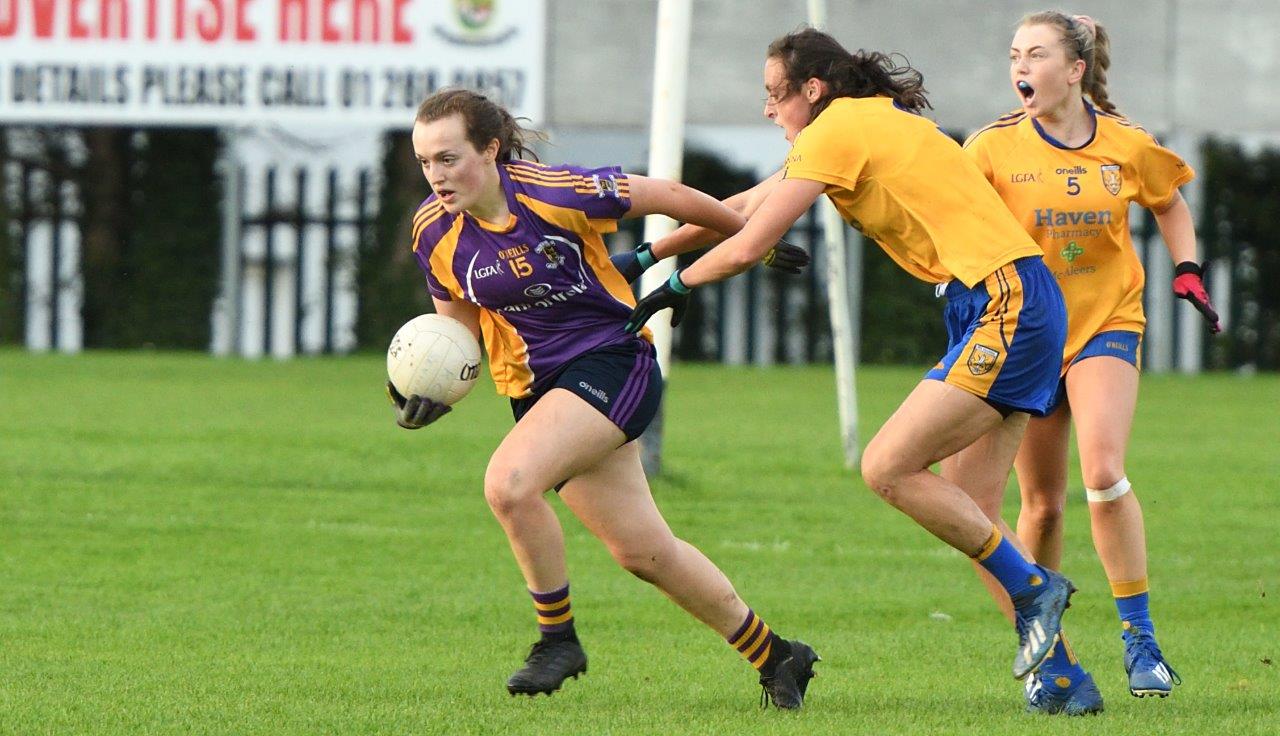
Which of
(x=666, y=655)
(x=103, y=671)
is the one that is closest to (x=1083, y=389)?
(x=666, y=655)

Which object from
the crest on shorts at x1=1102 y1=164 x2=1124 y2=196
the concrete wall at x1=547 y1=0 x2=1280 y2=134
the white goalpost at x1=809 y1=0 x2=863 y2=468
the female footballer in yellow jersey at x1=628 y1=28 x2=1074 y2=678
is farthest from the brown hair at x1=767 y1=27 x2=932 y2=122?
the concrete wall at x1=547 y1=0 x2=1280 y2=134

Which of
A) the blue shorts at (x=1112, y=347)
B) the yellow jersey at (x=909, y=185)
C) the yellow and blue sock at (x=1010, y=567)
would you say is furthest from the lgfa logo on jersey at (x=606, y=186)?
the blue shorts at (x=1112, y=347)

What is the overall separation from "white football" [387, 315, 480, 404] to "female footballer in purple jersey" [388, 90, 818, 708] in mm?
57

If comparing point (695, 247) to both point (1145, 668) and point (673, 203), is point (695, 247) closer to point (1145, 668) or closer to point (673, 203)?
point (673, 203)

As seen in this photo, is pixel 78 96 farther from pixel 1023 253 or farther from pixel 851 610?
pixel 1023 253

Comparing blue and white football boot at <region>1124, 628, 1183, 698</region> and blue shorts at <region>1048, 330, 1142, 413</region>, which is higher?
blue shorts at <region>1048, 330, 1142, 413</region>

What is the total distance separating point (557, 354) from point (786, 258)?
71cm

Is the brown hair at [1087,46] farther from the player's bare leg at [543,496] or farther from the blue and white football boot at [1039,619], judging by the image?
the player's bare leg at [543,496]

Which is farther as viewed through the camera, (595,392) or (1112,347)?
(1112,347)

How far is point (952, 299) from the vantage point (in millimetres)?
5859

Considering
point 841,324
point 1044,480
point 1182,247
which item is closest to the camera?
point 1044,480

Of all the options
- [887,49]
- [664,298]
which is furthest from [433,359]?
[887,49]

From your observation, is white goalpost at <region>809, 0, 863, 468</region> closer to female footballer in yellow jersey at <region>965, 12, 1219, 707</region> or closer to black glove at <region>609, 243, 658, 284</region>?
female footballer in yellow jersey at <region>965, 12, 1219, 707</region>

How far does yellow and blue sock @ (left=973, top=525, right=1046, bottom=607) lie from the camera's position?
573 centimetres
